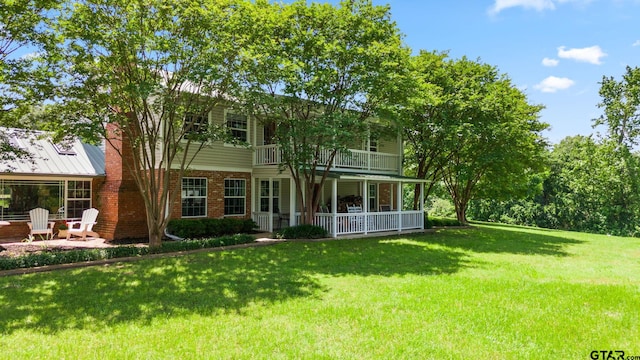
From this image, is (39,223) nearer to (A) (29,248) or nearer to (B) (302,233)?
(A) (29,248)

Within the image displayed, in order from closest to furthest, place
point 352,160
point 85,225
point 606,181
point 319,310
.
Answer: point 319,310
point 85,225
point 352,160
point 606,181

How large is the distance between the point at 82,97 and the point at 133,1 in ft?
9.40

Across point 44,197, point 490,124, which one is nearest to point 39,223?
point 44,197

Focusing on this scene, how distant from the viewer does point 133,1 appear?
968cm

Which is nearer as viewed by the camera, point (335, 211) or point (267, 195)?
point (335, 211)

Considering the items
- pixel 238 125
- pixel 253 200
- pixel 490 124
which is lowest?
pixel 253 200

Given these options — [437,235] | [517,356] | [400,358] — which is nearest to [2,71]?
[400,358]

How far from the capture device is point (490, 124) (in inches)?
674

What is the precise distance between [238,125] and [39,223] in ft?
26.3

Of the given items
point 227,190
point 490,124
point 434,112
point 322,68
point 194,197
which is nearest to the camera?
point 322,68

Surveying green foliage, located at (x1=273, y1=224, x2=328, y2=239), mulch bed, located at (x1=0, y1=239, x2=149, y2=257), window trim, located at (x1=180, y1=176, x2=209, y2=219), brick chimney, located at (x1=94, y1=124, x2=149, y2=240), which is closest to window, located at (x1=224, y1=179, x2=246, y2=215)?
window trim, located at (x1=180, y1=176, x2=209, y2=219)

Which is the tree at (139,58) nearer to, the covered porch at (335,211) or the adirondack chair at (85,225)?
the adirondack chair at (85,225)

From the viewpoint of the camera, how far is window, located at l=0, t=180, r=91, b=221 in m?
13.9

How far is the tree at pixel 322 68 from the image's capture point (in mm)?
12258
